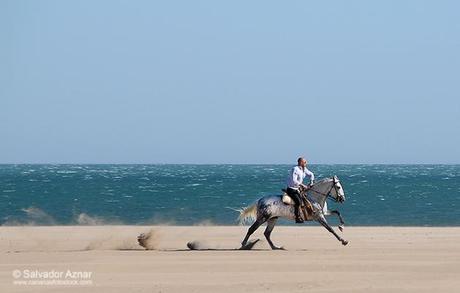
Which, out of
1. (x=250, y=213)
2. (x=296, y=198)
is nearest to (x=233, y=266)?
(x=296, y=198)

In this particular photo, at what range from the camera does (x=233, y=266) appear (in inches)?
741

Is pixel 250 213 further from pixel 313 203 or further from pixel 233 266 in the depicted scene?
pixel 233 266

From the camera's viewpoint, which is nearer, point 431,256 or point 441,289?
point 441,289

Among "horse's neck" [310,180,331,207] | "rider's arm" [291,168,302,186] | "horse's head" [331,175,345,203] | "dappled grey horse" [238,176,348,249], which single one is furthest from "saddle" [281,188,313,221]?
"horse's head" [331,175,345,203]

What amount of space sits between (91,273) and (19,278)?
1310 millimetres

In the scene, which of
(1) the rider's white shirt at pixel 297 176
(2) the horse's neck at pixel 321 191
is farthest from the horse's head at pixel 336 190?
(1) the rider's white shirt at pixel 297 176

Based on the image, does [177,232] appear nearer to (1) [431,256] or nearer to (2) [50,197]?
(1) [431,256]

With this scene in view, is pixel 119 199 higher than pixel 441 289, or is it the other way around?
pixel 441 289

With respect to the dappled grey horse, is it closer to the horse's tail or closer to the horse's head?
the horse's head

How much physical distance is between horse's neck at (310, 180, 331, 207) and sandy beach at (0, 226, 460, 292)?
128cm

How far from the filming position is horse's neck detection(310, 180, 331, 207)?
22.7 m

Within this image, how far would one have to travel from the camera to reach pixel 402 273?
58.1ft

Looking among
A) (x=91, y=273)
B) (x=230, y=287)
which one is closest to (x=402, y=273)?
(x=230, y=287)

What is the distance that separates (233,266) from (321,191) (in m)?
4.55
